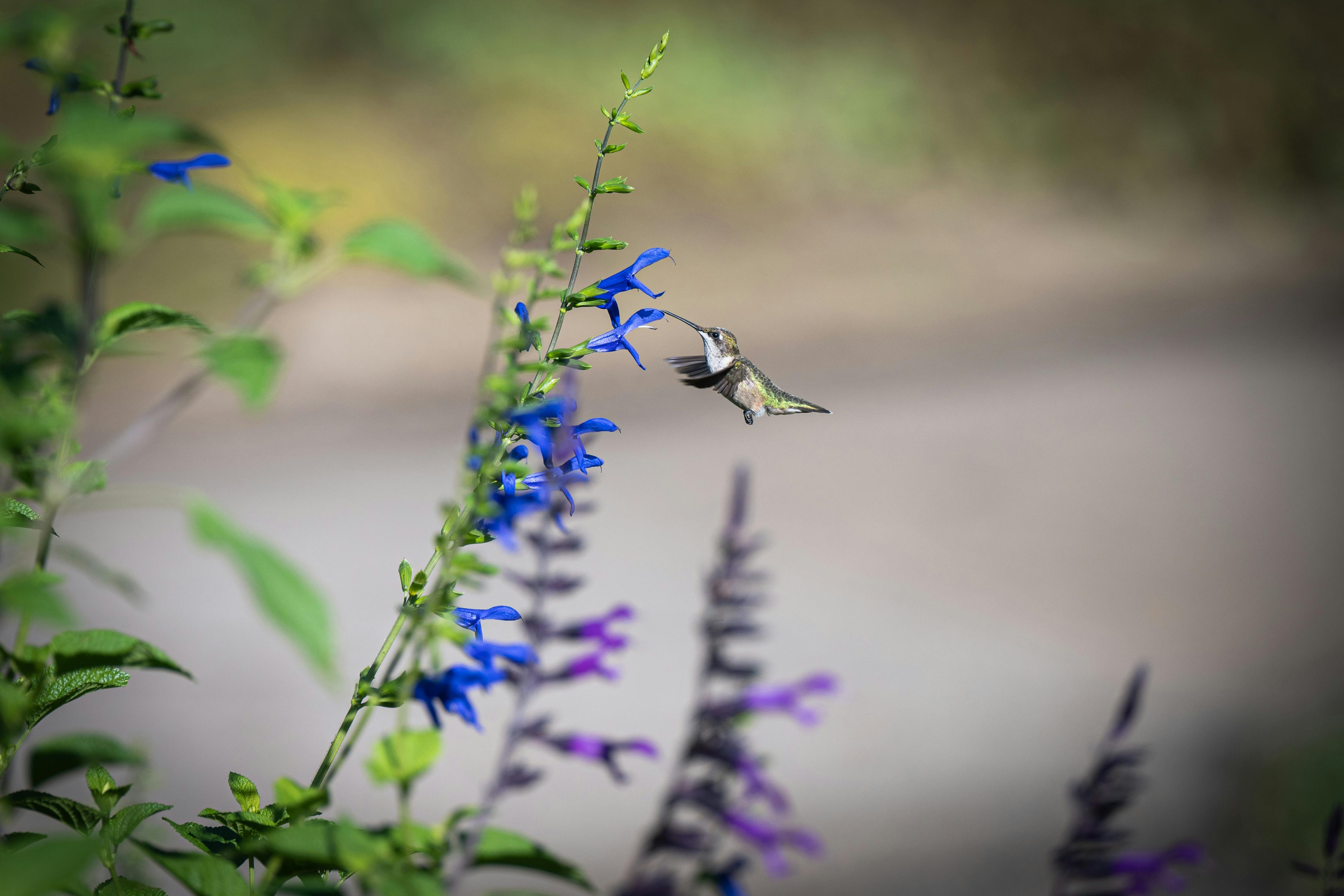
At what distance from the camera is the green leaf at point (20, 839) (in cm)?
35

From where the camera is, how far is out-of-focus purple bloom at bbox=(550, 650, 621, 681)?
2.62 feet

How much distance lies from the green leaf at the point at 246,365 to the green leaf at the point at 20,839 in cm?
19

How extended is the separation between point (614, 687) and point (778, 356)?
6.83ft

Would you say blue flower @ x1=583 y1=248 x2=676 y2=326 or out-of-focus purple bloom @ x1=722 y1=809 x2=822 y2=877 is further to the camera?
out-of-focus purple bloom @ x1=722 y1=809 x2=822 y2=877

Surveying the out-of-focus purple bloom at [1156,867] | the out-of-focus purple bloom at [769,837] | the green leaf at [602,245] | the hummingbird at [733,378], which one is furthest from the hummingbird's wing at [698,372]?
the out-of-focus purple bloom at [1156,867]

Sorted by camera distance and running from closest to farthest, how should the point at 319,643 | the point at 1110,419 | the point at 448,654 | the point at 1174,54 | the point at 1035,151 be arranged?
the point at 319,643 < the point at 448,654 < the point at 1110,419 < the point at 1035,151 < the point at 1174,54

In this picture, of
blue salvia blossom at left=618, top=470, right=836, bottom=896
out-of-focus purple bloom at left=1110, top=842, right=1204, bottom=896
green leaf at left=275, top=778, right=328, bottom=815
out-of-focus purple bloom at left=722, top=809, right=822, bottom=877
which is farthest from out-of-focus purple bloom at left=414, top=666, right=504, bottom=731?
out-of-focus purple bloom at left=1110, top=842, right=1204, bottom=896

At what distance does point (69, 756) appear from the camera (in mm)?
379

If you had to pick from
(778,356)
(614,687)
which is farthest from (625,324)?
(778,356)

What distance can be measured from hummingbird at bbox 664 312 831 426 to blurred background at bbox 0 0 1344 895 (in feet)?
1.10

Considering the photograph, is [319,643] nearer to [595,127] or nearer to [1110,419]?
[1110,419]

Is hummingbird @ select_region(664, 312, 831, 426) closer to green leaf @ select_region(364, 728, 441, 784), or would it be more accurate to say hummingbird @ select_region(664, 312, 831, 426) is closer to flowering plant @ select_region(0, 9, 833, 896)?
flowering plant @ select_region(0, 9, 833, 896)

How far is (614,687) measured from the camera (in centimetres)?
239

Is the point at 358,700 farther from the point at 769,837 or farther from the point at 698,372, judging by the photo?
the point at 769,837
